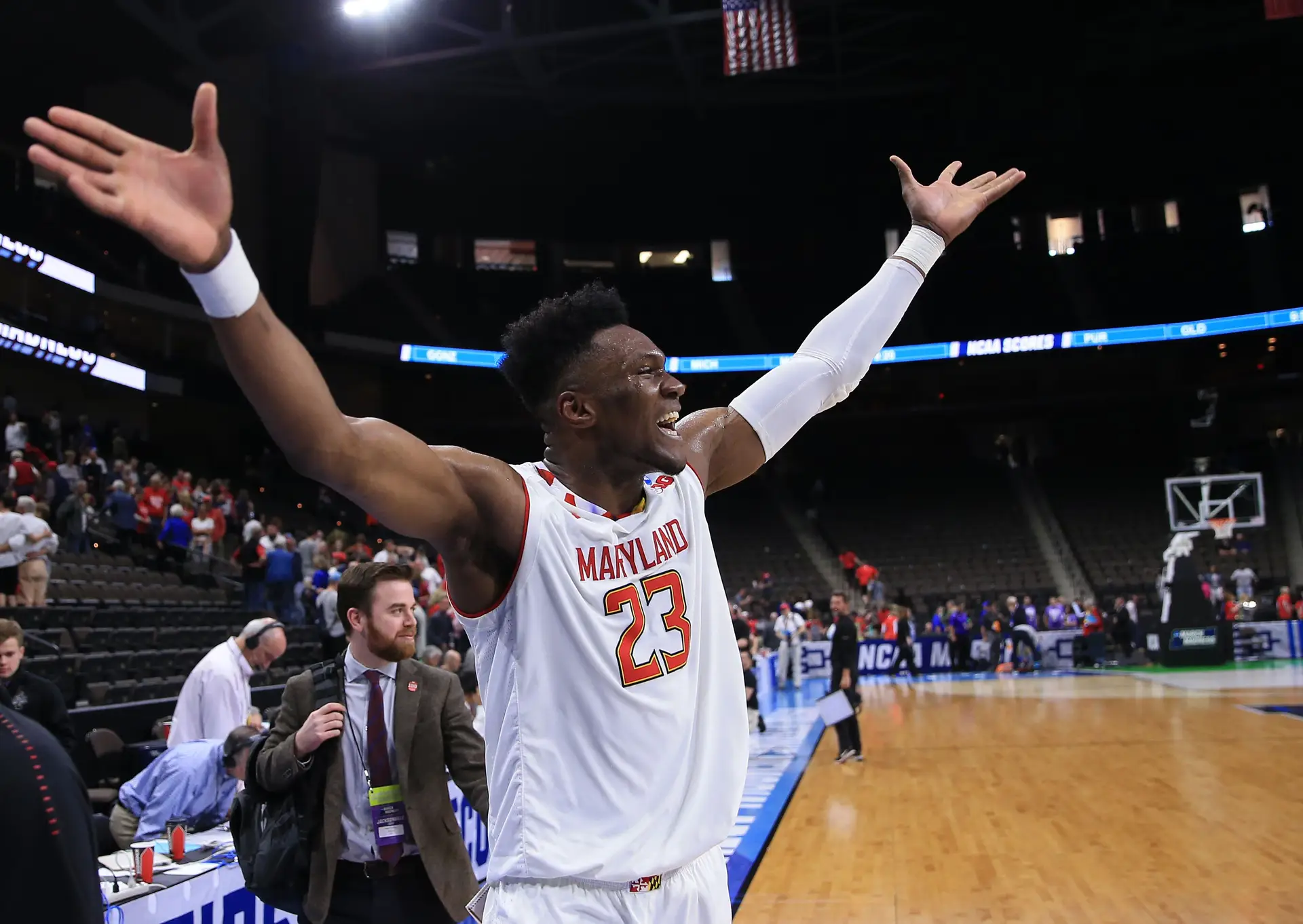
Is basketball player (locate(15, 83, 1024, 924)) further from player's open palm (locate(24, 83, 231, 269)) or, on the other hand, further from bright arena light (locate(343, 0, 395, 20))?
bright arena light (locate(343, 0, 395, 20))

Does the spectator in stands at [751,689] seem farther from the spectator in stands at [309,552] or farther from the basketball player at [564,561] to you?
the basketball player at [564,561]

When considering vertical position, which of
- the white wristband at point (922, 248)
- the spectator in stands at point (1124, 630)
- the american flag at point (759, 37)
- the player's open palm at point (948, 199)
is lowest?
the spectator in stands at point (1124, 630)

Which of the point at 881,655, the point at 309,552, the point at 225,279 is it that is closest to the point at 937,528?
the point at 881,655

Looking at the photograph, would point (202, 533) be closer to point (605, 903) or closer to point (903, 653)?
point (903, 653)

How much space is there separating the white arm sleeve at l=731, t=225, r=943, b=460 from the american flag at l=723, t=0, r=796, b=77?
57.1 feet

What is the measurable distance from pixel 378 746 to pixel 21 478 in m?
12.0

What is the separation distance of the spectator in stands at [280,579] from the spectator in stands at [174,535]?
1.35 m

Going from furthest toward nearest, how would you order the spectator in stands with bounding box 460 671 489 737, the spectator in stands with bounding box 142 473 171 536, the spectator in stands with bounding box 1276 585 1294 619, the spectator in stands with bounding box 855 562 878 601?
the spectator in stands with bounding box 855 562 878 601, the spectator in stands with bounding box 1276 585 1294 619, the spectator in stands with bounding box 142 473 171 536, the spectator in stands with bounding box 460 671 489 737

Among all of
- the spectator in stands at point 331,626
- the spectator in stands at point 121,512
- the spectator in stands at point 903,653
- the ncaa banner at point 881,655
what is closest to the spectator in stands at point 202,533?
the spectator in stands at point 121,512

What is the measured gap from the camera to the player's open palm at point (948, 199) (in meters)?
3.04

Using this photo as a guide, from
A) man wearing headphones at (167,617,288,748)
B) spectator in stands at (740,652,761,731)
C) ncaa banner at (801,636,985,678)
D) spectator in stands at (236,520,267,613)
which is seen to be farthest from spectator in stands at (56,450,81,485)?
ncaa banner at (801,636,985,678)

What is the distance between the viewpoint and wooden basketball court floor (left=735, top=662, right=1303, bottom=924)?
6.41 meters

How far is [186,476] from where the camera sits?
18.8 meters

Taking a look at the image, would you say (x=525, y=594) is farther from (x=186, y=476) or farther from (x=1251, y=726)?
(x=186, y=476)
